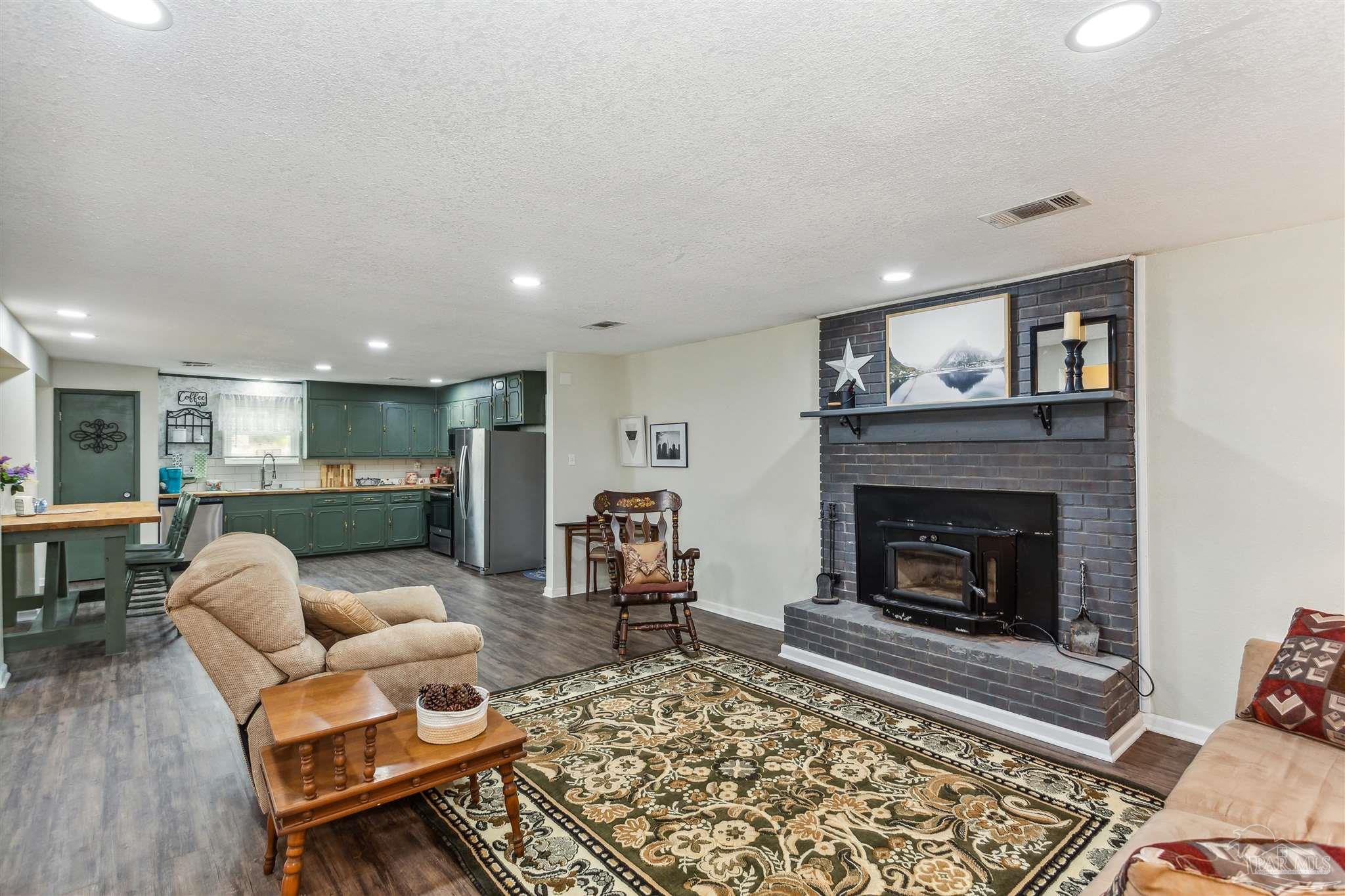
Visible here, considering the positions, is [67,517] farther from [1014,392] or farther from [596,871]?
[1014,392]

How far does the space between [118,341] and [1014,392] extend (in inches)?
271

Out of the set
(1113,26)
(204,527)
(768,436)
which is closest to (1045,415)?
(768,436)

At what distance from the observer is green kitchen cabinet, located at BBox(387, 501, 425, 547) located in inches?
346

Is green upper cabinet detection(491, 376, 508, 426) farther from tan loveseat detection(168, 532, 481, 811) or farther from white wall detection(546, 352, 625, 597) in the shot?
tan loveseat detection(168, 532, 481, 811)

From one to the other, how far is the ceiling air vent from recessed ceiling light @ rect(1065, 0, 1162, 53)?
1.00 metres

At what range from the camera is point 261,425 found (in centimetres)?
845

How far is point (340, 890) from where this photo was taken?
2021 millimetres

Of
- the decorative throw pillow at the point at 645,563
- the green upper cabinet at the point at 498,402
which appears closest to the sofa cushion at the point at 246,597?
the decorative throw pillow at the point at 645,563

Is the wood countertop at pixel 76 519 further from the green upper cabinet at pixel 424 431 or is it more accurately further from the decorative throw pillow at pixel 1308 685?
the decorative throw pillow at pixel 1308 685

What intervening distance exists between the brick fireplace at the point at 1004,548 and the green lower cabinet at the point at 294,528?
6.61m

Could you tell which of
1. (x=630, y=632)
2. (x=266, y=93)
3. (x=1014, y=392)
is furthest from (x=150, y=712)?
(x=1014, y=392)

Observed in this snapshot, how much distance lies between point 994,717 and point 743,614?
230cm

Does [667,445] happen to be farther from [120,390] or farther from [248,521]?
[120,390]

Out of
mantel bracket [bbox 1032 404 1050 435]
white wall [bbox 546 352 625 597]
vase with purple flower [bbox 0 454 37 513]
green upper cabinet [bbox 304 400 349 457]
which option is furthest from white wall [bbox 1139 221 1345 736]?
green upper cabinet [bbox 304 400 349 457]
